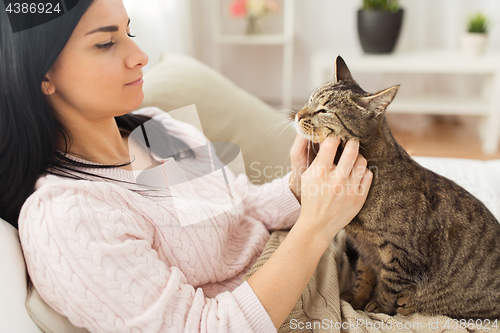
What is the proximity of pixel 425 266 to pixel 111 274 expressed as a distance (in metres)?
0.66

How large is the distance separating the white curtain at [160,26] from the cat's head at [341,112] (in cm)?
105

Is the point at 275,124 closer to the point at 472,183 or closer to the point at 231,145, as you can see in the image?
the point at 231,145

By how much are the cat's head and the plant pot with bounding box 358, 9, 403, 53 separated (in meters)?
1.84

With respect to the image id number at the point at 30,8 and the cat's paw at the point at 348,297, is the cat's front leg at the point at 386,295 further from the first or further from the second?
the image id number at the point at 30,8

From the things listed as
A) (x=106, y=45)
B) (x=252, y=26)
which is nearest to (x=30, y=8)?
(x=106, y=45)

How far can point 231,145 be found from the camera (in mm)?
1402

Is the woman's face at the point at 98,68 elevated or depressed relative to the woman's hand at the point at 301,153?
elevated

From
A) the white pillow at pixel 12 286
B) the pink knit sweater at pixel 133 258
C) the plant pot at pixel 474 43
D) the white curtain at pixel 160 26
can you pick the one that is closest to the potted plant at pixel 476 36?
the plant pot at pixel 474 43

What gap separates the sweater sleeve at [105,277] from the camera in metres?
0.57

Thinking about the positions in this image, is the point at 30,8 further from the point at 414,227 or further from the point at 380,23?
the point at 380,23

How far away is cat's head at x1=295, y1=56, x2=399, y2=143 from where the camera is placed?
0.75 meters

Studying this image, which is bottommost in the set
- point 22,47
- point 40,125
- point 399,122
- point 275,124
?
point 399,122

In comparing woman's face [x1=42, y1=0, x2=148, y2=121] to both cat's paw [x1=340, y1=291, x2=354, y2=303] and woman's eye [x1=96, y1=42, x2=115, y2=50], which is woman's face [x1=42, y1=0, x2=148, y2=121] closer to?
woman's eye [x1=96, y1=42, x2=115, y2=50]

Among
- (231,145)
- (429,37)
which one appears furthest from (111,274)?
(429,37)
